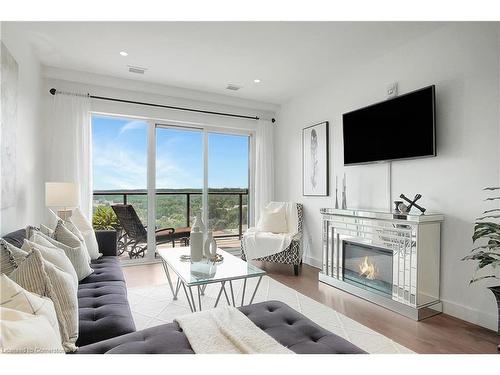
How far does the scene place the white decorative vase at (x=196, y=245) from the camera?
2.52 metres

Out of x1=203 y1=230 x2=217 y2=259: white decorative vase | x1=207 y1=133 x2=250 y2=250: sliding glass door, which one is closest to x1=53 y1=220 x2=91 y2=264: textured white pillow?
x1=203 y1=230 x2=217 y2=259: white decorative vase

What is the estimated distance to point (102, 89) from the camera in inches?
152

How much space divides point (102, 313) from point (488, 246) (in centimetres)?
262

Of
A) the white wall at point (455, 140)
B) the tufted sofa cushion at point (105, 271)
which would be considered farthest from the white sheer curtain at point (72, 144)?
the white wall at point (455, 140)

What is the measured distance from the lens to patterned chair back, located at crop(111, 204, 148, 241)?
4129mm

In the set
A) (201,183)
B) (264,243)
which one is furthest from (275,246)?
(201,183)

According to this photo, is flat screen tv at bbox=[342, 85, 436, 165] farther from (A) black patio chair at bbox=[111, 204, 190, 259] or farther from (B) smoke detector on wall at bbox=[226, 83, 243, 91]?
(A) black patio chair at bbox=[111, 204, 190, 259]

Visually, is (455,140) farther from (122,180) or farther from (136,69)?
(122,180)

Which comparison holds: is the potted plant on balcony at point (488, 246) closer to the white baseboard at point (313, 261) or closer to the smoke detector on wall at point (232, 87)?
the white baseboard at point (313, 261)

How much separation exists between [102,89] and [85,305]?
10.1ft

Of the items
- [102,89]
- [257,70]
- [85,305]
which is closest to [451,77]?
[257,70]

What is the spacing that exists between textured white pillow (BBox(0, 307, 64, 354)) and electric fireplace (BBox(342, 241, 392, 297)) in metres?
2.70

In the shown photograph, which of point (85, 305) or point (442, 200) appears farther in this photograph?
point (442, 200)
